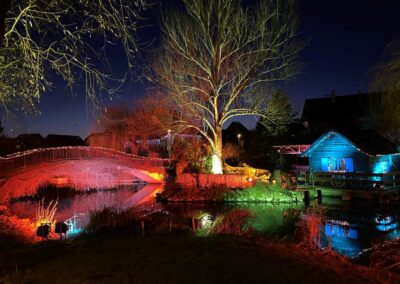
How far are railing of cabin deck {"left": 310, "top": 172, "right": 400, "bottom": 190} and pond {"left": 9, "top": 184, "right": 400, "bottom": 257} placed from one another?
1.43m

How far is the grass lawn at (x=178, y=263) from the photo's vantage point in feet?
23.5

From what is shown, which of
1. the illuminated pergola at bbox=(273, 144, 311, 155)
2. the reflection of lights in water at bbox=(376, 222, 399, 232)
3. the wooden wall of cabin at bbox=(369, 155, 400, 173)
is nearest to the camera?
the reflection of lights in water at bbox=(376, 222, 399, 232)

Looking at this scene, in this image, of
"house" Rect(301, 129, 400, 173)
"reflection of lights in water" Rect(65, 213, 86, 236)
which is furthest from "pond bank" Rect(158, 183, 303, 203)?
"reflection of lights in water" Rect(65, 213, 86, 236)

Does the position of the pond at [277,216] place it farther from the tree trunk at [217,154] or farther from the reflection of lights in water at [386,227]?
the tree trunk at [217,154]

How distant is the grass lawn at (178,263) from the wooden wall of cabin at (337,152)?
19293 mm

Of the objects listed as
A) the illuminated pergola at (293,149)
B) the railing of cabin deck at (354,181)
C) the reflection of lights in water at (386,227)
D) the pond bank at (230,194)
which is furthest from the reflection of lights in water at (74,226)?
the illuminated pergola at (293,149)

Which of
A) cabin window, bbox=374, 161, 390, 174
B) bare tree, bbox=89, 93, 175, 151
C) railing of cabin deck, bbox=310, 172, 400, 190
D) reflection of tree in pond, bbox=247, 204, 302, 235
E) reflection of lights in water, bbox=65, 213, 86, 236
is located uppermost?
bare tree, bbox=89, 93, 175, 151

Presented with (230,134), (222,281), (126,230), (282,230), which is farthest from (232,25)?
(230,134)

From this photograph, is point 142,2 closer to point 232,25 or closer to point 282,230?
point 282,230

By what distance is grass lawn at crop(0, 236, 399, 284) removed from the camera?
7164 millimetres

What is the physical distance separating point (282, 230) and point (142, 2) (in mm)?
12071

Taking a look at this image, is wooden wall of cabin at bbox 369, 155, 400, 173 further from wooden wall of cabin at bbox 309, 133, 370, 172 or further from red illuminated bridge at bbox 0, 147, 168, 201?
red illuminated bridge at bbox 0, 147, 168, 201

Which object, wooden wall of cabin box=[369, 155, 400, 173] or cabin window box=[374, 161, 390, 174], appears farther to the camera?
cabin window box=[374, 161, 390, 174]

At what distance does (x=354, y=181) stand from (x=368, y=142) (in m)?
5.25
